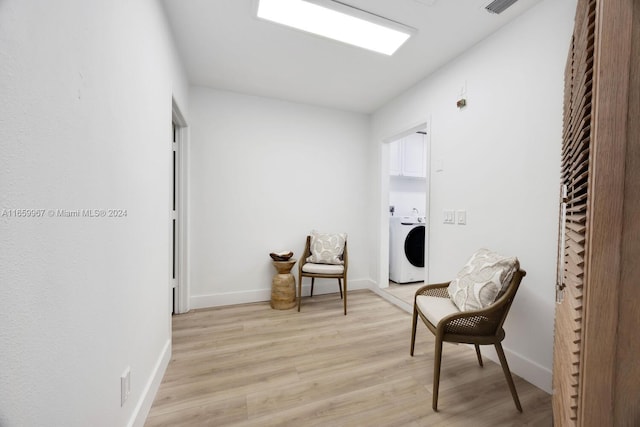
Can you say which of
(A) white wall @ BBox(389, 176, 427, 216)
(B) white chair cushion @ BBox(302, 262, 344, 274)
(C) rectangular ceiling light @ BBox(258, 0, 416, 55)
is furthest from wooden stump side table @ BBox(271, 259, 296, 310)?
(A) white wall @ BBox(389, 176, 427, 216)

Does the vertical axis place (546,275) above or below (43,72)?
below

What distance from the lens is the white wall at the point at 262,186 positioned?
2760 mm

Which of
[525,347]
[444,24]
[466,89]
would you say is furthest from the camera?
[466,89]

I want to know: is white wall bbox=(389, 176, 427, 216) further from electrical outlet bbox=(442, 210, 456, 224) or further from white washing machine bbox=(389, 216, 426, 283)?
electrical outlet bbox=(442, 210, 456, 224)

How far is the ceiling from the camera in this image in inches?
65.3

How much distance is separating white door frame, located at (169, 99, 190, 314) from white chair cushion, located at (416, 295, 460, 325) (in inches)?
91.6

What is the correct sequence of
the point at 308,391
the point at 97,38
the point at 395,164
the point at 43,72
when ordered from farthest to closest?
1. the point at 395,164
2. the point at 308,391
3. the point at 97,38
4. the point at 43,72

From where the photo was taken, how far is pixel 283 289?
276 centimetres

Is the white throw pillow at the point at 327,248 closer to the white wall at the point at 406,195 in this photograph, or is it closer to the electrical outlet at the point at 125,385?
the white wall at the point at 406,195

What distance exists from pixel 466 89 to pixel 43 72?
2.52m

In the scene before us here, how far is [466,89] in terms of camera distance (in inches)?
80.7

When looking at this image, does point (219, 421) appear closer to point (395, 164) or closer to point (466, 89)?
point (466, 89)

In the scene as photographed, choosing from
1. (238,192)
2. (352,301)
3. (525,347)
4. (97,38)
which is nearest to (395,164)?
(352,301)

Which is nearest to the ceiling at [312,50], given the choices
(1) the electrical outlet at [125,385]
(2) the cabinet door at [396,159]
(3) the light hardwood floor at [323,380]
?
(2) the cabinet door at [396,159]
